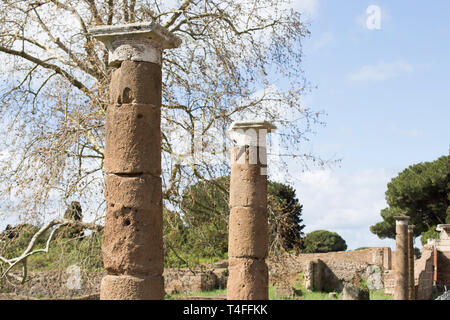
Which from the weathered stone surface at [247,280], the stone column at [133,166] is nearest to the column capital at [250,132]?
the weathered stone surface at [247,280]

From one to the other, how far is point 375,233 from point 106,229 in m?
35.2

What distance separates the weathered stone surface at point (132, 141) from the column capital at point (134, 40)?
1.63 feet

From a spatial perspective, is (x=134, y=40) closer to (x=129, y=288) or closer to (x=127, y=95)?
(x=127, y=95)

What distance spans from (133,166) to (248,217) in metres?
3.13

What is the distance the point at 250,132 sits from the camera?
8586mm

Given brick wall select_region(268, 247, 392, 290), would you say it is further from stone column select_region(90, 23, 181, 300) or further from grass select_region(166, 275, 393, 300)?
stone column select_region(90, 23, 181, 300)

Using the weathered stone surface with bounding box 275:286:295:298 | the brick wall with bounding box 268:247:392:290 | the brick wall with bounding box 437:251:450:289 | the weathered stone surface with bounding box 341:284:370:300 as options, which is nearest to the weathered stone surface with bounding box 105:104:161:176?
the weathered stone surface with bounding box 341:284:370:300

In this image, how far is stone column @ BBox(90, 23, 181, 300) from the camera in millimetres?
5461

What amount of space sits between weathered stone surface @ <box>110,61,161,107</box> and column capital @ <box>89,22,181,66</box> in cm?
8

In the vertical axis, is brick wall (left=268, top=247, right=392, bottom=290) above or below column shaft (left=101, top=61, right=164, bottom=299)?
below

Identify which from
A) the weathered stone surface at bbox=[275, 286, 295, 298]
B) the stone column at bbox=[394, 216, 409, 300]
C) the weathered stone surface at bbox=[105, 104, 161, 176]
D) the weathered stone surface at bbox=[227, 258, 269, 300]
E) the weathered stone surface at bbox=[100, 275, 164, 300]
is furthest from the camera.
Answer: the weathered stone surface at bbox=[275, 286, 295, 298]

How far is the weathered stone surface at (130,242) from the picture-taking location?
545 cm

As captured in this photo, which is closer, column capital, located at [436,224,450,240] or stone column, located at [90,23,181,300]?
stone column, located at [90,23,181,300]

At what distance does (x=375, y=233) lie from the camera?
38.7 metres
